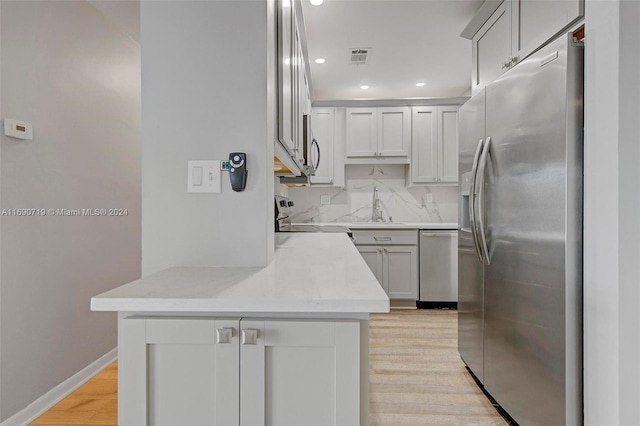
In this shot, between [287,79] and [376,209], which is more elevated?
[287,79]

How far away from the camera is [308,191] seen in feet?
14.6

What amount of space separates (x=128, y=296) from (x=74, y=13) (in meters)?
2.23

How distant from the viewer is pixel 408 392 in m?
2.12

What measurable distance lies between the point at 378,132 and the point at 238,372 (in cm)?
367

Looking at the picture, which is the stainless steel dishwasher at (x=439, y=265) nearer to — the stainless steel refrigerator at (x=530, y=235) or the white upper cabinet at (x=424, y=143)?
the white upper cabinet at (x=424, y=143)

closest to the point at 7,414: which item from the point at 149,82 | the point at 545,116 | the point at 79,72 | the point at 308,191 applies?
the point at 149,82

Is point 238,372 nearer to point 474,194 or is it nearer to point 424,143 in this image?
point 474,194

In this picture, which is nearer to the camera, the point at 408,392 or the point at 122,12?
the point at 408,392

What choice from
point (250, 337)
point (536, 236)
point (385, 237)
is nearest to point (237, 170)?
point (250, 337)

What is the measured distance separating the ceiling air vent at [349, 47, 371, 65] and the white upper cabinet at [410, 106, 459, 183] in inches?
41.2

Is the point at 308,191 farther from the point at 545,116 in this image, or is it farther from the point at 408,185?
the point at 545,116

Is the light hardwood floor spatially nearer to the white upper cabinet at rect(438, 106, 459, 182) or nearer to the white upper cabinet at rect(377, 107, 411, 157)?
the white upper cabinet at rect(438, 106, 459, 182)

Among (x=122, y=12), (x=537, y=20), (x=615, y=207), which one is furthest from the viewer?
(x=122, y=12)

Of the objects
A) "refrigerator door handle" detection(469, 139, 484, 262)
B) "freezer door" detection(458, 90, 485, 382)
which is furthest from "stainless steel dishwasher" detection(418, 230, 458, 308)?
"refrigerator door handle" detection(469, 139, 484, 262)
